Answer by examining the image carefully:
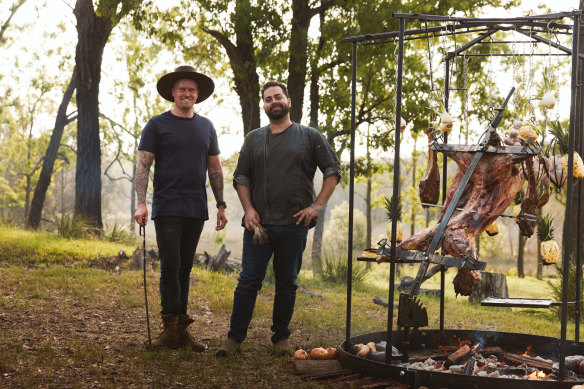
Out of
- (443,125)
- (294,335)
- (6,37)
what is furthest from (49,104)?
(443,125)

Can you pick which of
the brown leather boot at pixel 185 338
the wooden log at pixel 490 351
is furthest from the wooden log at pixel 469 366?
the brown leather boot at pixel 185 338

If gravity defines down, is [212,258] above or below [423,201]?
below

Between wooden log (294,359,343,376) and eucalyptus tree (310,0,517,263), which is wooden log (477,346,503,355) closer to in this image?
wooden log (294,359,343,376)

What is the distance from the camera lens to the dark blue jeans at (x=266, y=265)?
5.49 meters

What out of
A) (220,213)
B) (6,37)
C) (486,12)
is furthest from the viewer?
(6,37)

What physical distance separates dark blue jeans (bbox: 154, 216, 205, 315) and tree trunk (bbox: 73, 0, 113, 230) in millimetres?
10753

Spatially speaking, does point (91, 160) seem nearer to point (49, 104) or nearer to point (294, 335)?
point (294, 335)

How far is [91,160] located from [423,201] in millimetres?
13083

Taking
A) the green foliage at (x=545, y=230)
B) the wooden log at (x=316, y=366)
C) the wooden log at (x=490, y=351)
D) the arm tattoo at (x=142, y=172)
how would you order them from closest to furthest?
1. the wooden log at (x=316, y=366)
2. the green foliage at (x=545, y=230)
3. the arm tattoo at (x=142, y=172)
4. the wooden log at (x=490, y=351)

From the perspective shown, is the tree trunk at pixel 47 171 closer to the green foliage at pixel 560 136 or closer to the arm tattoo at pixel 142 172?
the arm tattoo at pixel 142 172

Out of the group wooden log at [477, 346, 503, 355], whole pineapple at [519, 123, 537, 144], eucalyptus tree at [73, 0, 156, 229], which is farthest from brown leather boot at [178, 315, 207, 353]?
eucalyptus tree at [73, 0, 156, 229]

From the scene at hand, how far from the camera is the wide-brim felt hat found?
5.66 m

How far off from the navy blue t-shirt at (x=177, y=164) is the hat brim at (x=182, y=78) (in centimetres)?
37

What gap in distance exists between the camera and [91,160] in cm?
1653
